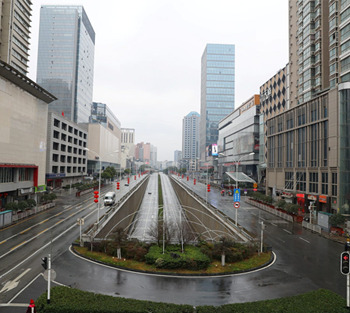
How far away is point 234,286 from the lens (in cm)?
1517

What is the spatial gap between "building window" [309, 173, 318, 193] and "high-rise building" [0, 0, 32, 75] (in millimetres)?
63051

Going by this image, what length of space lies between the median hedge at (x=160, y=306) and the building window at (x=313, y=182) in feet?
113

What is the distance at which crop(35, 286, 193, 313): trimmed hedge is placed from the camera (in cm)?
1074

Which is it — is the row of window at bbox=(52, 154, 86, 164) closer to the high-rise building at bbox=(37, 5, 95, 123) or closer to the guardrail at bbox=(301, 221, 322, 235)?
the high-rise building at bbox=(37, 5, 95, 123)

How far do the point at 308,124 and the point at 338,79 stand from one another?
8494 millimetres

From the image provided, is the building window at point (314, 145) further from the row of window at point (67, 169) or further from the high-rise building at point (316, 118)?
the row of window at point (67, 169)

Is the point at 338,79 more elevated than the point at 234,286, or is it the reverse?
the point at 338,79

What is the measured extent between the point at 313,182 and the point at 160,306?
40.6 m

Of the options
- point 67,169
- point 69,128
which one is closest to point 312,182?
point 67,169

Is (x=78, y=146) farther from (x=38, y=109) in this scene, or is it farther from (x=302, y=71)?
(x=302, y=71)

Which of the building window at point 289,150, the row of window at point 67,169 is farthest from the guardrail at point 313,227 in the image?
the row of window at point 67,169

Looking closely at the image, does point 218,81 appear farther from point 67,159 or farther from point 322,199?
point 322,199

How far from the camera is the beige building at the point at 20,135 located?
39.3m

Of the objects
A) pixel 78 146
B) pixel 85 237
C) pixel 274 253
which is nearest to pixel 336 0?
Result: pixel 274 253
